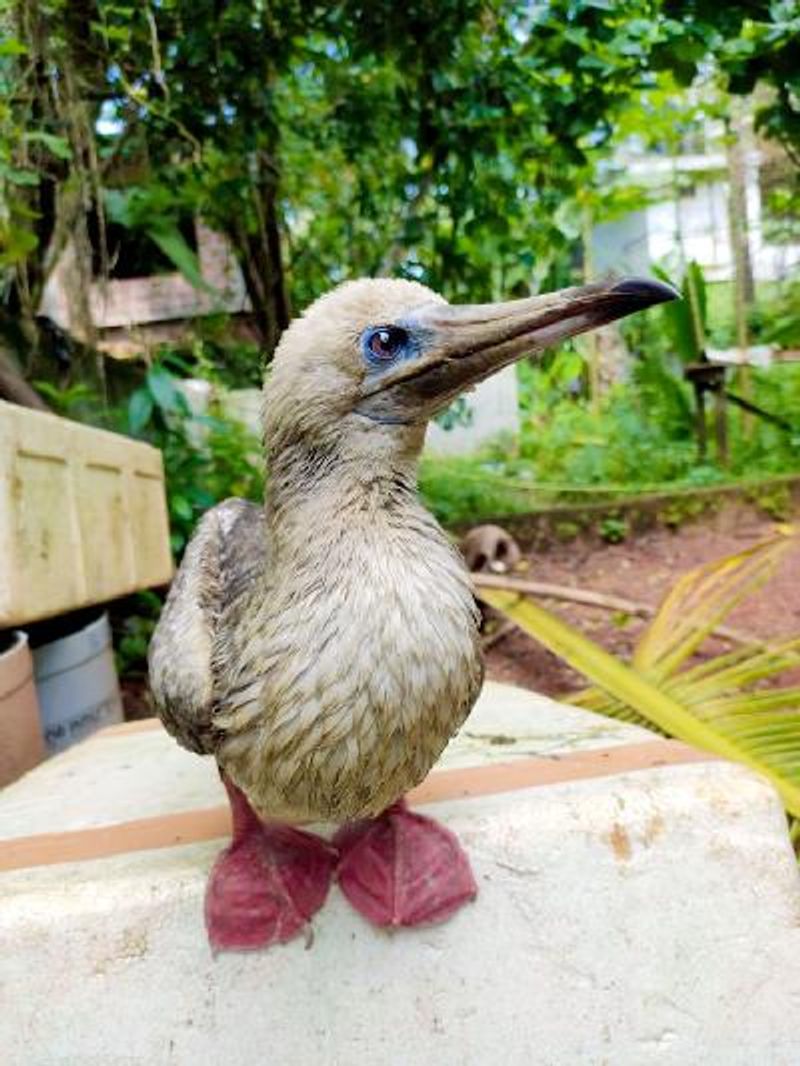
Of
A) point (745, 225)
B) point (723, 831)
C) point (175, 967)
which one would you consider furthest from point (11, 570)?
point (745, 225)

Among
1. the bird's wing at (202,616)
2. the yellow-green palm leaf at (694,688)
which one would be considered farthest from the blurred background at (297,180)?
the bird's wing at (202,616)

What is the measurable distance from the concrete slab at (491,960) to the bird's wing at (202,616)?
0.29 metres

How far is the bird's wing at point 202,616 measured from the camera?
142cm

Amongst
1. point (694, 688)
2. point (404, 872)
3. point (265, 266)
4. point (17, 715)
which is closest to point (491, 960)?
point (404, 872)

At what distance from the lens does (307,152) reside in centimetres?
493

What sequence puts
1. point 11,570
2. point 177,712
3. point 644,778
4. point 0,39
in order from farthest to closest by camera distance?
point 0,39 < point 11,570 < point 644,778 < point 177,712

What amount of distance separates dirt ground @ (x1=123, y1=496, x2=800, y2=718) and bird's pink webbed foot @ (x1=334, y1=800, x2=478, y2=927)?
1999mm

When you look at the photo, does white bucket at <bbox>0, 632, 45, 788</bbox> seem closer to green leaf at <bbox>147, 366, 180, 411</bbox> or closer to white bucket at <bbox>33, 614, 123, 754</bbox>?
white bucket at <bbox>33, 614, 123, 754</bbox>

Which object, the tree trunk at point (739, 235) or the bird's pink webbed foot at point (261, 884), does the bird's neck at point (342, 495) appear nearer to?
the bird's pink webbed foot at point (261, 884)

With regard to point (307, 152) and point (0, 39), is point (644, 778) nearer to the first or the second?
point (0, 39)

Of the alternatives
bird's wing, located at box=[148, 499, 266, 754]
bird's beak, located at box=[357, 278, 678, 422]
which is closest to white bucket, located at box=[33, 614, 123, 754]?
bird's wing, located at box=[148, 499, 266, 754]

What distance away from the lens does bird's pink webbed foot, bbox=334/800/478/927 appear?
4.83 feet

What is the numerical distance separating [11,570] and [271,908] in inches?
41.9

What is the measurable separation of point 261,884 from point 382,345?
0.81 m
